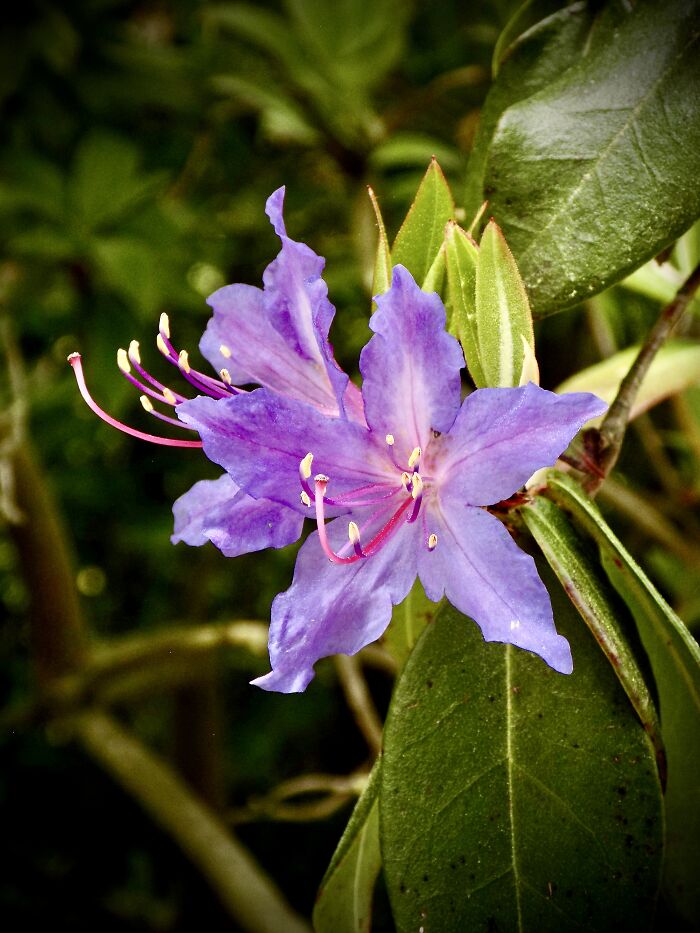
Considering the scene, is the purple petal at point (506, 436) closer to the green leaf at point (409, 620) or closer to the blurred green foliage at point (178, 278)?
the green leaf at point (409, 620)

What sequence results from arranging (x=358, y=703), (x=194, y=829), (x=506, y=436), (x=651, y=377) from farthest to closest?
(x=194, y=829)
(x=358, y=703)
(x=651, y=377)
(x=506, y=436)

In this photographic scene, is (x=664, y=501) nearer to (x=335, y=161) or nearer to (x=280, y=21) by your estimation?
(x=335, y=161)

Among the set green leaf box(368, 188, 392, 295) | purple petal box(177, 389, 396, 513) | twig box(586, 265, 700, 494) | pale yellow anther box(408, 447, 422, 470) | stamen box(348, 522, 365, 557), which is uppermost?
green leaf box(368, 188, 392, 295)

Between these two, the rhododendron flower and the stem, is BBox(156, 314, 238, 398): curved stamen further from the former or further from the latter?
the stem

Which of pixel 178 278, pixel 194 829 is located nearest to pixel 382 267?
pixel 178 278

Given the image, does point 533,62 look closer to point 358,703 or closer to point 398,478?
point 398,478

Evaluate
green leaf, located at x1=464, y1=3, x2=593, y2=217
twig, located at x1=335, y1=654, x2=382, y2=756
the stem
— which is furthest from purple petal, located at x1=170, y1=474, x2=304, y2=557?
the stem

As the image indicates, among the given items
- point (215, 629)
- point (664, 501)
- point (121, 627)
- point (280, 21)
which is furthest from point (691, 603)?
point (121, 627)
